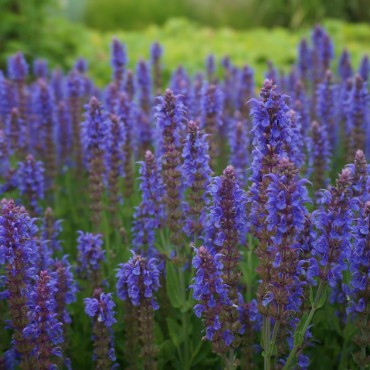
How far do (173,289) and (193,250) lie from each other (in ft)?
1.65

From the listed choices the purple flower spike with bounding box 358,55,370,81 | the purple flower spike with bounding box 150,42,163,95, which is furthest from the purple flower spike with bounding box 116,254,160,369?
the purple flower spike with bounding box 358,55,370,81

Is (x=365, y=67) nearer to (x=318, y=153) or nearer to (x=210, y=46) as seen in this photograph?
(x=318, y=153)

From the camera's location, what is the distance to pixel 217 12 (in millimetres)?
21562

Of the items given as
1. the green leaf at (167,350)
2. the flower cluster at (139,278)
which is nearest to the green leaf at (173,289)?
the green leaf at (167,350)

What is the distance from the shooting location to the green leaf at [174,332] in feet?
14.4

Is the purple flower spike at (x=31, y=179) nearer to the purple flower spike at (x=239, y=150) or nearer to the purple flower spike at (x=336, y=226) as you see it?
the purple flower spike at (x=239, y=150)

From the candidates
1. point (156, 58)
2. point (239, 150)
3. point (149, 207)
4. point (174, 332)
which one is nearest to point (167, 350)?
point (174, 332)

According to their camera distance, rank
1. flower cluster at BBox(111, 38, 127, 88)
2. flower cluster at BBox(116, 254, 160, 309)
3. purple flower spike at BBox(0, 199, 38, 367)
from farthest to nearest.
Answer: flower cluster at BBox(111, 38, 127, 88), flower cluster at BBox(116, 254, 160, 309), purple flower spike at BBox(0, 199, 38, 367)

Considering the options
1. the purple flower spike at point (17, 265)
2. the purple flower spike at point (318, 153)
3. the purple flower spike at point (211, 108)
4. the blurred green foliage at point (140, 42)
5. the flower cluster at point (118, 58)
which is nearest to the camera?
the purple flower spike at point (17, 265)

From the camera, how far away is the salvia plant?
11.3ft

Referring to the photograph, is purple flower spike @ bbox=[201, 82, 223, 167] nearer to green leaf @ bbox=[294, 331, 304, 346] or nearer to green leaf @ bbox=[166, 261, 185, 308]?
green leaf @ bbox=[166, 261, 185, 308]

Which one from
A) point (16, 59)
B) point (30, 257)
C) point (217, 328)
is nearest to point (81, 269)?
point (30, 257)

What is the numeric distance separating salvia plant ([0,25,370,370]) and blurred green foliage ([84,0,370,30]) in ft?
44.9

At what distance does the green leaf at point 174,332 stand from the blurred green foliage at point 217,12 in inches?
643
